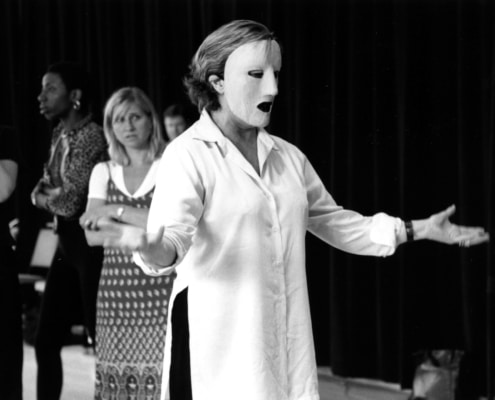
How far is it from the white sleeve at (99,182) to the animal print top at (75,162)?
0.18 m

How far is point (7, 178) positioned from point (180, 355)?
4.37 feet

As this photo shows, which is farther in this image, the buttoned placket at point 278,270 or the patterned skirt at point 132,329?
the patterned skirt at point 132,329

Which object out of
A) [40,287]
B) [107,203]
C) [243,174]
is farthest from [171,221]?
[40,287]

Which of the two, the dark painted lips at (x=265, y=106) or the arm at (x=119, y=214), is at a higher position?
the dark painted lips at (x=265, y=106)

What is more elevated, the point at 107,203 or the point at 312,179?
the point at 312,179

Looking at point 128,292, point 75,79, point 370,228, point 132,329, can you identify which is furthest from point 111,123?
point 370,228

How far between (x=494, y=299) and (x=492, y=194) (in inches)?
17.0

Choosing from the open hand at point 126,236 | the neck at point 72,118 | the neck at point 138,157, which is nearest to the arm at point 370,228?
the open hand at point 126,236

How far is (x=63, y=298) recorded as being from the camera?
152 inches

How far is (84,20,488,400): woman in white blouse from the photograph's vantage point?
2160 millimetres

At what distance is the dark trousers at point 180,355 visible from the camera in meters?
2.20

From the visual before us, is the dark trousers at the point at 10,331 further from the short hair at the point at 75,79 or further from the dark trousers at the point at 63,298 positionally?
the short hair at the point at 75,79

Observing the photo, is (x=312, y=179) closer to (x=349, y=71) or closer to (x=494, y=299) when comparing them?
(x=494, y=299)

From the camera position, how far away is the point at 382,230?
242 centimetres
